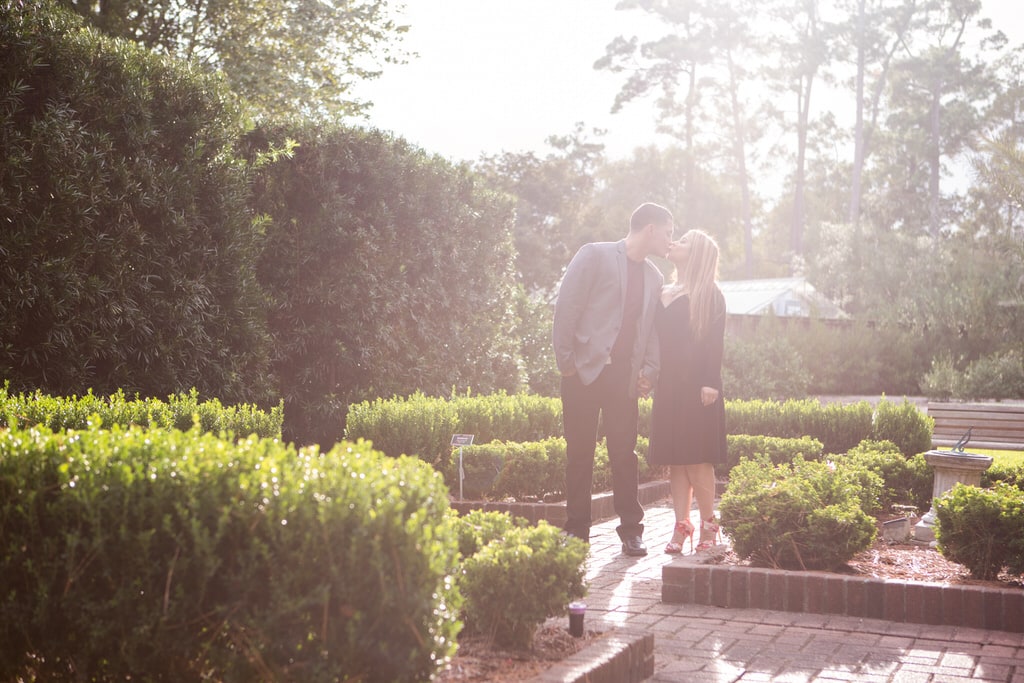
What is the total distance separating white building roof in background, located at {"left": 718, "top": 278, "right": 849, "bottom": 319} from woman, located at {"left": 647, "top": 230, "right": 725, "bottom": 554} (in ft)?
115

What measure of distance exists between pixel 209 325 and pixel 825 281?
113 ft

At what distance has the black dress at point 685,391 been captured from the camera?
7.32 metres

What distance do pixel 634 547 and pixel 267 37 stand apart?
14.3 metres

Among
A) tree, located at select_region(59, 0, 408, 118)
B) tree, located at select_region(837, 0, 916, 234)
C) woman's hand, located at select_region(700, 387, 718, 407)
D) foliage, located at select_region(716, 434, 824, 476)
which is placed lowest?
foliage, located at select_region(716, 434, 824, 476)

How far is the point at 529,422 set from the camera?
1190 centimetres

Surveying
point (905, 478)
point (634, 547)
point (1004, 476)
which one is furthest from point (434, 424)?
point (1004, 476)

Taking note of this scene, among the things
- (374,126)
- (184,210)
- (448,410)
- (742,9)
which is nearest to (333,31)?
(374,126)

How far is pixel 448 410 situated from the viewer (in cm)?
1057

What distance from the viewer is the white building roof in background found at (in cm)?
4316

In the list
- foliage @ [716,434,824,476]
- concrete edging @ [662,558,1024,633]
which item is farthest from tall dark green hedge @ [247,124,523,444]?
concrete edging @ [662,558,1024,633]

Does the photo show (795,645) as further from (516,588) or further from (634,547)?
(634,547)

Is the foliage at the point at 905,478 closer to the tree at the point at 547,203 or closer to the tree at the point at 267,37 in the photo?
the tree at the point at 267,37

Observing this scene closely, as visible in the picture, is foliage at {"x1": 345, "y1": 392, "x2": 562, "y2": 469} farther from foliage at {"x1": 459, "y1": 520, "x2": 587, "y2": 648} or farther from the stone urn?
foliage at {"x1": 459, "y1": 520, "x2": 587, "y2": 648}

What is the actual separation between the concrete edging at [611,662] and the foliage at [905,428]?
9.50 meters
